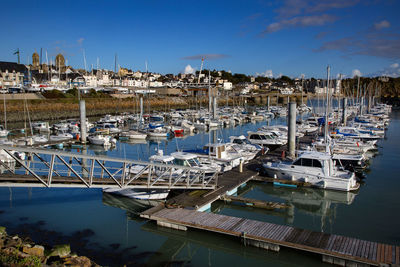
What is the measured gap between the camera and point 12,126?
186 ft

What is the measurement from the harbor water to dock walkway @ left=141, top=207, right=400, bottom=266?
1.80ft

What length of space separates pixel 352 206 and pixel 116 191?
1395 centimetres

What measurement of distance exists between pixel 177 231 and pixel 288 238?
4984 millimetres

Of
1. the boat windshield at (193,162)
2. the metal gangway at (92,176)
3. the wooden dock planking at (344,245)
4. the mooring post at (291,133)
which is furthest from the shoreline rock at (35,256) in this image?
the mooring post at (291,133)

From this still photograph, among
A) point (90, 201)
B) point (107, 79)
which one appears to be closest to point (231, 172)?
point (90, 201)

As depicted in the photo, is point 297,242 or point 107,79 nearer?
point 297,242

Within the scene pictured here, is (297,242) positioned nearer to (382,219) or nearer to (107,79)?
(382,219)

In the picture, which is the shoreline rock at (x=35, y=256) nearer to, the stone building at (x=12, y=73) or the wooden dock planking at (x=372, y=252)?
the wooden dock planking at (x=372, y=252)

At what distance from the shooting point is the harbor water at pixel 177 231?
1349 centimetres

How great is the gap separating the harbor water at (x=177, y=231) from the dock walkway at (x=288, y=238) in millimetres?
548

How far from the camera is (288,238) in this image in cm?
1316

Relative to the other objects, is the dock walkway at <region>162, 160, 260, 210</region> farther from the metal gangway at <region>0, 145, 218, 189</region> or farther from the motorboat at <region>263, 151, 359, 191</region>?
the motorboat at <region>263, 151, 359, 191</region>

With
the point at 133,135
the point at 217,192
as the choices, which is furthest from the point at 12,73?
the point at 217,192

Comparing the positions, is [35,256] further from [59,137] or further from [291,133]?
[59,137]
